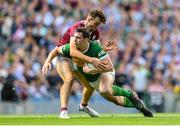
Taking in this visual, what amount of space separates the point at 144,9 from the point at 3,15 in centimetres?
535

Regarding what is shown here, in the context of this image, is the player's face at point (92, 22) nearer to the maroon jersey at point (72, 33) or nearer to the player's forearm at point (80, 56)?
the maroon jersey at point (72, 33)

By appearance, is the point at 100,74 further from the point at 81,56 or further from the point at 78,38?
the point at 78,38

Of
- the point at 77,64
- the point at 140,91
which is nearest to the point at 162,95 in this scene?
the point at 140,91

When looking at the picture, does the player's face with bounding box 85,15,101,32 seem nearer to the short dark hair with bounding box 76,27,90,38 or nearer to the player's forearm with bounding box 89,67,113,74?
the short dark hair with bounding box 76,27,90,38

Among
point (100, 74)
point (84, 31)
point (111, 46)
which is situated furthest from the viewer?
point (111, 46)

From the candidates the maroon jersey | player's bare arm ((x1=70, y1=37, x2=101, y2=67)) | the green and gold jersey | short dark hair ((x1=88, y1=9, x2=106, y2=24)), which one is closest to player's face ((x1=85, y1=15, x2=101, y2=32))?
short dark hair ((x1=88, y1=9, x2=106, y2=24))

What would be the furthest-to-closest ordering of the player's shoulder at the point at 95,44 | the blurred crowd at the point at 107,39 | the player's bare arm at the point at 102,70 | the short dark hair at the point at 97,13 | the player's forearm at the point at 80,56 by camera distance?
1. the blurred crowd at the point at 107,39
2. the player's shoulder at the point at 95,44
3. the short dark hair at the point at 97,13
4. the player's bare arm at the point at 102,70
5. the player's forearm at the point at 80,56

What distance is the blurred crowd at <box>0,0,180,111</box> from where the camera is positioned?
24688 millimetres

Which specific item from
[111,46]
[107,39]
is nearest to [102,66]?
[111,46]

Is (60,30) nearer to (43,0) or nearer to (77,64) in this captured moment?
(43,0)

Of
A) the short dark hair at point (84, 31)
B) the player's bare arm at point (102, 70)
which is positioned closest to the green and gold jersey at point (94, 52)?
the player's bare arm at point (102, 70)

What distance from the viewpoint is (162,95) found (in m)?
25.3

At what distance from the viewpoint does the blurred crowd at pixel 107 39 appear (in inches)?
972

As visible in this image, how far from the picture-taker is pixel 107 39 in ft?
91.5
